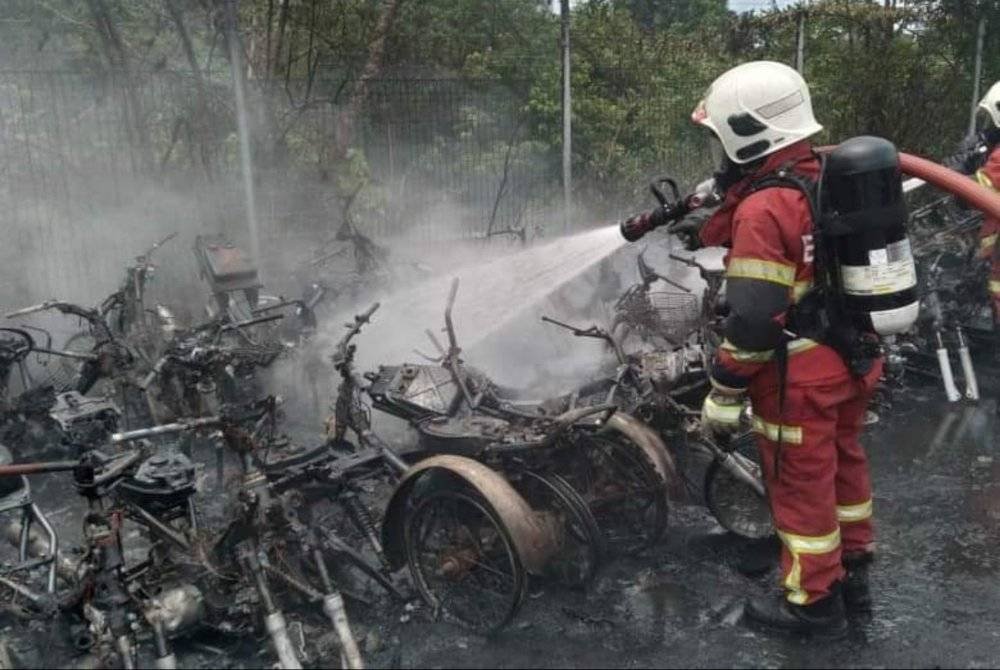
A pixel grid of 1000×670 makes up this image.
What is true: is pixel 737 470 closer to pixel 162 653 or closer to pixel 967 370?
pixel 162 653

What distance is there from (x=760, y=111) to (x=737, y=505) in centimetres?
235

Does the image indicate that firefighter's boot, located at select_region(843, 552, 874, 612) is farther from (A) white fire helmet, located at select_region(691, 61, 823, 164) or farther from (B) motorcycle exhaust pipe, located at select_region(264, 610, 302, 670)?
(B) motorcycle exhaust pipe, located at select_region(264, 610, 302, 670)

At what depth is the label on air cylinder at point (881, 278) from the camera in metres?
3.76

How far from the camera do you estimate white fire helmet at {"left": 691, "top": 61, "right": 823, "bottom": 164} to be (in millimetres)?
3879

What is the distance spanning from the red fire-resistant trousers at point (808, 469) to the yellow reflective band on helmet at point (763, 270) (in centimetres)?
51

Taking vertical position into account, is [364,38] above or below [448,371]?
above

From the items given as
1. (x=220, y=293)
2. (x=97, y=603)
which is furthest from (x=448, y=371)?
(x=220, y=293)

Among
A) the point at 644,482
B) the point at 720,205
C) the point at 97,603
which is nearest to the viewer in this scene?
the point at 97,603

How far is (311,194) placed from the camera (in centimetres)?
1204

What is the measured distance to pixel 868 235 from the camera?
372 centimetres

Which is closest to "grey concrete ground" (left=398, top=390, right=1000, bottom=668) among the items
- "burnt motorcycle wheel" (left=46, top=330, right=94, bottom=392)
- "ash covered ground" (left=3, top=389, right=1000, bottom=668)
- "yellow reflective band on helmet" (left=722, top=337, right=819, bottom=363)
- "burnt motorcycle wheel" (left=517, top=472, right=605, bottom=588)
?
"ash covered ground" (left=3, top=389, right=1000, bottom=668)

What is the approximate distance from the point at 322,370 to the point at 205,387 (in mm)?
1408

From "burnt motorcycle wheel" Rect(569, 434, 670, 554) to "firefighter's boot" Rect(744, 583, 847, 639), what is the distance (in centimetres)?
78

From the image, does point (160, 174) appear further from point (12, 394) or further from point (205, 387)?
point (205, 387)
